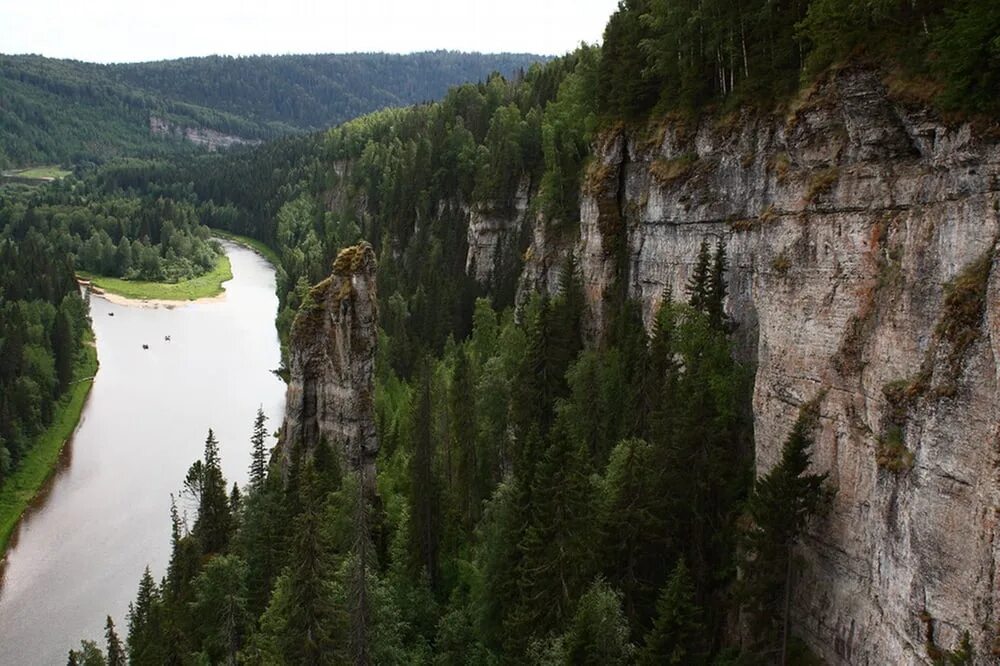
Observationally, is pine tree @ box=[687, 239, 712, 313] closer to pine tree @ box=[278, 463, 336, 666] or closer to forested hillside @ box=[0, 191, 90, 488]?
pine tree @ box=[278, 463, 336, 666]

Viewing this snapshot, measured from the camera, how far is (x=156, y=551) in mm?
59188

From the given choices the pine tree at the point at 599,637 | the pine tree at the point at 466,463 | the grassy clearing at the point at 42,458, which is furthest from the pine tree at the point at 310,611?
the grassy clearing at the point at 42,458

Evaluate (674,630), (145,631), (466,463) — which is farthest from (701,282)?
(145,631)

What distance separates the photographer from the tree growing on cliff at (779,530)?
25641mm

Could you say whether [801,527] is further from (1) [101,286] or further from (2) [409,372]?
(1) [101,286]

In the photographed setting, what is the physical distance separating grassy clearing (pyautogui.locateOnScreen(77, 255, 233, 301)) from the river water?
13388mm

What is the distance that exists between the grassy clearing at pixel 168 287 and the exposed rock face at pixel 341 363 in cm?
10036

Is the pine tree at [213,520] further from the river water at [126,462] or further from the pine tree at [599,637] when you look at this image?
the pine tree at [599,637]

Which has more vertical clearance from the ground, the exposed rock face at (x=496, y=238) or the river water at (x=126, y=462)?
the exposed rock face at (x=496, y=238)

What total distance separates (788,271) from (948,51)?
827cm

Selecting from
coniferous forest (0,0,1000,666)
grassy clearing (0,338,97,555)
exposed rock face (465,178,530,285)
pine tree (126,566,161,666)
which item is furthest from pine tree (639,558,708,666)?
exposed rock face (465,178,530,285)

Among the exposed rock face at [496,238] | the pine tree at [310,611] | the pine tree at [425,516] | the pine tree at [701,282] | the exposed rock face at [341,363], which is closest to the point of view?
the pine tree at [310,611]

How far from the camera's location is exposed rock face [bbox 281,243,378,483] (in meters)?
49.8

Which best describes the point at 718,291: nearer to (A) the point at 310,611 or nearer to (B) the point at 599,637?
(B) the point at 599,637
